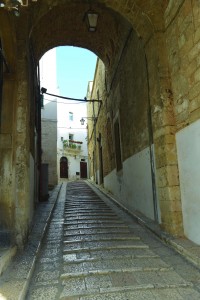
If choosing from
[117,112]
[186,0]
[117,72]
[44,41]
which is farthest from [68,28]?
[186,0]

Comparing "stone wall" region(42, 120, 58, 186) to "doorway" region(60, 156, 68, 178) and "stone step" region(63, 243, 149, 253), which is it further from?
"doorway" region(60, 156, 68, 178)

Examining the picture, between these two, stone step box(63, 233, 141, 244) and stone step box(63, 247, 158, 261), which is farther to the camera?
stone step box(63, 233, 141, 244)

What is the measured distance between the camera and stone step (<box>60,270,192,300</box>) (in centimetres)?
278

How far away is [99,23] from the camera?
8.45 metres

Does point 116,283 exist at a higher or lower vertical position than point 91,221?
lower

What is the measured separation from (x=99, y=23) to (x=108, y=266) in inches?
280

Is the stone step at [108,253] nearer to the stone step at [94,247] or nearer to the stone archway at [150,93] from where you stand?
the stone step at [94,247]

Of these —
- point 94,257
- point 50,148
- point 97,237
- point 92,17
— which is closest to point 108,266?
point 94,257

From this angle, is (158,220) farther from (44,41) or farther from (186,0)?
(44,41)

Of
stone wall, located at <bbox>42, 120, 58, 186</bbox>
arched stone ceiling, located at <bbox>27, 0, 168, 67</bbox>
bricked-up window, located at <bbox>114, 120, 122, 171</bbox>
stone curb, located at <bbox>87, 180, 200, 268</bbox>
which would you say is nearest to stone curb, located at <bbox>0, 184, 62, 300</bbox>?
stone curb, located at <bbox>87, 180, 200, 268</bbox>

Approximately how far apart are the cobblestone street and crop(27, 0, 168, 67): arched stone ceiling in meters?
3.49

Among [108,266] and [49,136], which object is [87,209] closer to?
[108,266]

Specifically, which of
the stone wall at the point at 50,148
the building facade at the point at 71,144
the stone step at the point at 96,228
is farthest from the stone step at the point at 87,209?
the building facade at the point at 71,144

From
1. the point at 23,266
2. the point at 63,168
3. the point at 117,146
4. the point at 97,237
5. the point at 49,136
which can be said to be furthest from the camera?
the point at 63,168
